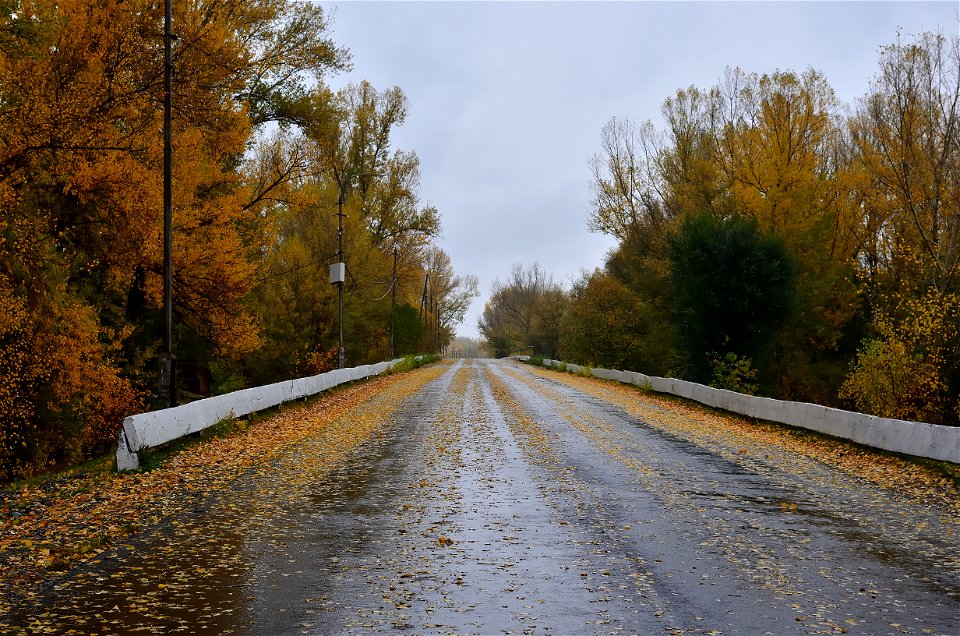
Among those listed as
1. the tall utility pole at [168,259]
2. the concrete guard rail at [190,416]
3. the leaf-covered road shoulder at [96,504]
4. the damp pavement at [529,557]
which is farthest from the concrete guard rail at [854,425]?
the tall utility pole at [168,259]

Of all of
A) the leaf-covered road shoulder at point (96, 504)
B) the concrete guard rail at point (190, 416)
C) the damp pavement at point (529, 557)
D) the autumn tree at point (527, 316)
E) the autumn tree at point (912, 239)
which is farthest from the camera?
the autumn tree at point (527, 316)

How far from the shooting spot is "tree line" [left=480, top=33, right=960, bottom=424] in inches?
869

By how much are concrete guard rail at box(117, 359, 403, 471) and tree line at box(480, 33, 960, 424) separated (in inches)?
599

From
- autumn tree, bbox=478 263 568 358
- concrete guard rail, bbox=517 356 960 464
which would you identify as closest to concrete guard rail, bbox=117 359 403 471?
concrete guard rail, bbox=517 356 960 464

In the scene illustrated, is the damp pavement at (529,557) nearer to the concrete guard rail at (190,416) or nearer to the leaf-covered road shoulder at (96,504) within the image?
the leaf-covered road shoulder at (96,504)

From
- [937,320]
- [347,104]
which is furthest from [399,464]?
[347,104]

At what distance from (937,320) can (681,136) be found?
1407 inches

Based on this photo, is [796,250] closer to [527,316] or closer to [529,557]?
[529,557]

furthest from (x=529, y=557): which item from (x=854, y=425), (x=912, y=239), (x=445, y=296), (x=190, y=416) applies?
(x=445, y=296)

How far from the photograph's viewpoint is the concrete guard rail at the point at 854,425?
14.1 meters

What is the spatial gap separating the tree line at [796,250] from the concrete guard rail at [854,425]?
2034 millimetres

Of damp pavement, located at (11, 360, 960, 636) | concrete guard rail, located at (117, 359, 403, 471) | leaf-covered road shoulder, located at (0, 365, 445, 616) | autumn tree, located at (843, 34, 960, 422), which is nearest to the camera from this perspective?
damp pavement, located at (11, 360, 960, 636)

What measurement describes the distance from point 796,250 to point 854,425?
27.2 metres

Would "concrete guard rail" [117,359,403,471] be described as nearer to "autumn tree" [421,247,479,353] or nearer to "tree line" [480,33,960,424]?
"tree line" [480,33,960,424]
